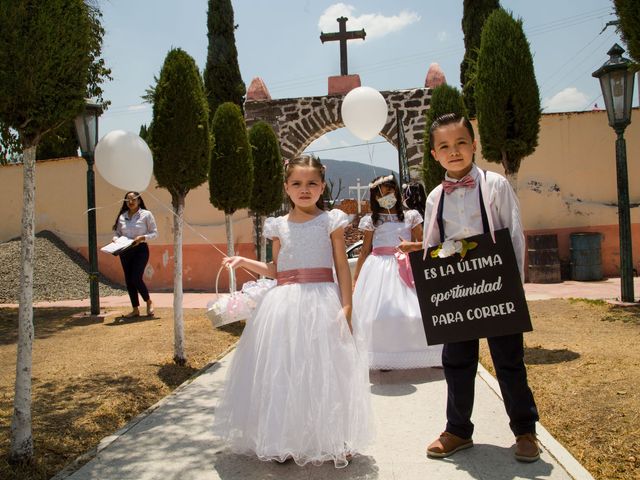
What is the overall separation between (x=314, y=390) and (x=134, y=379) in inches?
109

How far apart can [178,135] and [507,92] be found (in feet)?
11.6

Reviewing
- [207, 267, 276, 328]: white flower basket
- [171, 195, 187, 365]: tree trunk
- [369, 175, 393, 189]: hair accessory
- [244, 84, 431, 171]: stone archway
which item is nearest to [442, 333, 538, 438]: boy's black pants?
[207, 267, 276, 328]: white flower basket

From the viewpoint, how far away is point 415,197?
19.1ft

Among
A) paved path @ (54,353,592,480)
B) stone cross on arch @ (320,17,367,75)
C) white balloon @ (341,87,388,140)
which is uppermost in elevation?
stone cross on arch @ (320,17,367,75)

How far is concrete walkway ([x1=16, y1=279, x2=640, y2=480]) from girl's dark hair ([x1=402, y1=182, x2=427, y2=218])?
1.87 metres

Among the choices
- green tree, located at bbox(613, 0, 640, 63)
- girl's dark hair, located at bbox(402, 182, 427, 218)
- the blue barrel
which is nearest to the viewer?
girl's dark hair, located at bbox(402, 182, 427, 218)

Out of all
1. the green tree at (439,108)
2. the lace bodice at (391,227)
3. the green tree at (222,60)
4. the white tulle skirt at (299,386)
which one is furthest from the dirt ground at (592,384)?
the green tree at (222,60)

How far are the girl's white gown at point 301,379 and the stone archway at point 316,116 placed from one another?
36.0ft

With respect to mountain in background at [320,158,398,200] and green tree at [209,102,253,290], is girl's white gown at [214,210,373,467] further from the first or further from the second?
green tree at [209,102,253,290]

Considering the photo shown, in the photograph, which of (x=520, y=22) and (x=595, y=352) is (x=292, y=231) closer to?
(x=595, y=352)

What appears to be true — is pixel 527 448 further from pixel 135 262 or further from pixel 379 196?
pixel 135 262

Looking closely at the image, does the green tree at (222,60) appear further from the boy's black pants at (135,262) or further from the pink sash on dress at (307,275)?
the pink sash on dress at (307,275)

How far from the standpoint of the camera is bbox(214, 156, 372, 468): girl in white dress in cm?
296

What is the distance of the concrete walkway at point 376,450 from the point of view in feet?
9.70
